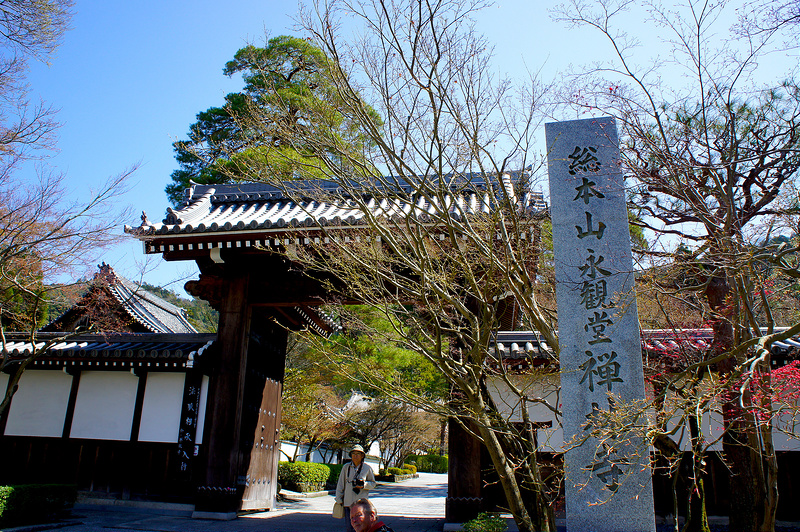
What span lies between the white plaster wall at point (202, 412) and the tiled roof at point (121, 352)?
0.57m

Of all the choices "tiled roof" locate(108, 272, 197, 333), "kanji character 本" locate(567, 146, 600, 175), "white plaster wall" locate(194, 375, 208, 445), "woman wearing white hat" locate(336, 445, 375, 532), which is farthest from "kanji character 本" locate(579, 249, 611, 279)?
"tiled roof" locate(108, 272, 197, 333)

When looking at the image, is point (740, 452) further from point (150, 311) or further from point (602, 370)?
point (150, 311)

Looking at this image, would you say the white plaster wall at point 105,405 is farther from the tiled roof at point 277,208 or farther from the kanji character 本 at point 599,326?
the kanji character 本 at point 599,326

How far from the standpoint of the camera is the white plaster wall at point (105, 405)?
9703 mm

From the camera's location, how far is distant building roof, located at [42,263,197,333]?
10492mm

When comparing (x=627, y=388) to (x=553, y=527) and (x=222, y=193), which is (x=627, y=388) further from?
(x=222, y=193)

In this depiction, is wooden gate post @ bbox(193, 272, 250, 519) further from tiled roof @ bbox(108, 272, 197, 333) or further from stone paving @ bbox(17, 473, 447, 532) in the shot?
tiled roof @ bbox(108, 272, 197, 333)

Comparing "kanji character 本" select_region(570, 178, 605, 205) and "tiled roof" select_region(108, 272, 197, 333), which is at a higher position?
"tiled roof" select_region(108, 272, 197, 333)

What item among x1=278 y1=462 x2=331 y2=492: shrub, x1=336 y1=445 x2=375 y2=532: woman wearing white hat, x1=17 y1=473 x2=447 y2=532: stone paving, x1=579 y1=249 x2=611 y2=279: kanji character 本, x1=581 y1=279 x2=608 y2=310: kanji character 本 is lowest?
x1=278 y1=462 x2=331 y2=492: shrub

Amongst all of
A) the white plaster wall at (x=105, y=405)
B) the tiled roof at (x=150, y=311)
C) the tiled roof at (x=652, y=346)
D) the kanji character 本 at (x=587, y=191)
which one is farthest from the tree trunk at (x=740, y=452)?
the tiled roof at (x=150, y=311)

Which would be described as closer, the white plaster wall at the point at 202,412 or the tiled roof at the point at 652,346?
the tiled roof at the point at 652,346

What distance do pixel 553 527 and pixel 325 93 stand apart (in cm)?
550

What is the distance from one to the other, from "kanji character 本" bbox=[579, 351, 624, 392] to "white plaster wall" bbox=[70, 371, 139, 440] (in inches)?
324

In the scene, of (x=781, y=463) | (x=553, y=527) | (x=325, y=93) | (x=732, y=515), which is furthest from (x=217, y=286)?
(x=781, y=463)
